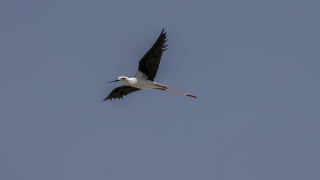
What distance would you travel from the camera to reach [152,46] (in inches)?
923

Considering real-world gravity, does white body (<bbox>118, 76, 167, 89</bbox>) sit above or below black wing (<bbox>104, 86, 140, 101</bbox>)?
above

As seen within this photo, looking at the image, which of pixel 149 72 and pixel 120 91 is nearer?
pixel 149 72

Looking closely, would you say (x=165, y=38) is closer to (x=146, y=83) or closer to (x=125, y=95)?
(x=146, y=83)

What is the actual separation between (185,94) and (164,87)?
1163 mm

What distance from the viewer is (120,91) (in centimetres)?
2564

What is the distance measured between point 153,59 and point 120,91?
241 centimetres

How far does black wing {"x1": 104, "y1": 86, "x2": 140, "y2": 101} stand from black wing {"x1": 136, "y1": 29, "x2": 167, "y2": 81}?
1.46 metres

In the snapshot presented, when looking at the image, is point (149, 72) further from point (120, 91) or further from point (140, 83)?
point (120, 91)

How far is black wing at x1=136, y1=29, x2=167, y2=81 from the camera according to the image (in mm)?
23406

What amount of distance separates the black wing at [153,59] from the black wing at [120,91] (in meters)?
1.46

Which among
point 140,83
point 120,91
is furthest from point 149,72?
point 120,91

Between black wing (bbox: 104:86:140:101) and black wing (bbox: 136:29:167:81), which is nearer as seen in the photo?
black wing (bbox: 136:29:167:81)

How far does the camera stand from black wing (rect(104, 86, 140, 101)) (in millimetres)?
25484

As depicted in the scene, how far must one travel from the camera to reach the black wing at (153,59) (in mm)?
23406
